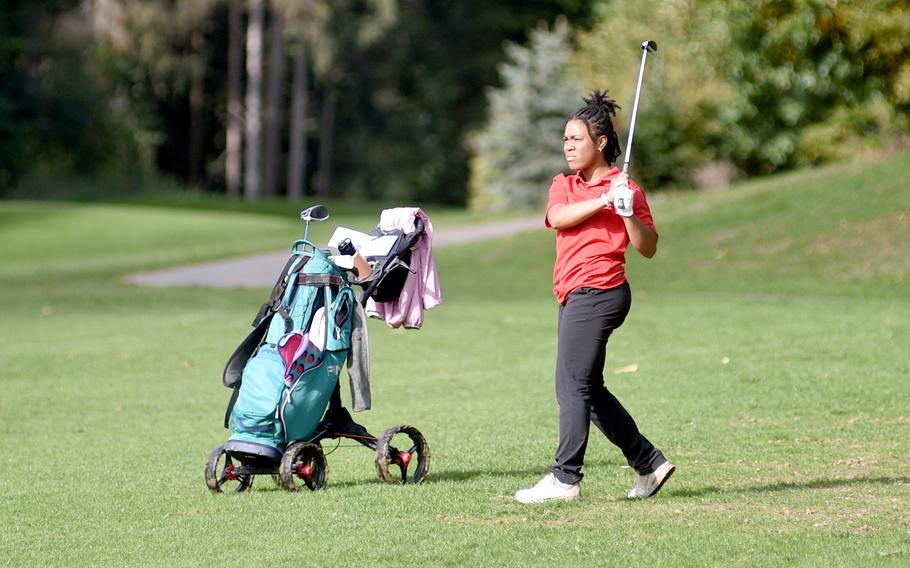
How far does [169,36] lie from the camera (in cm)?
5256

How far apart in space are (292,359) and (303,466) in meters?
0.54

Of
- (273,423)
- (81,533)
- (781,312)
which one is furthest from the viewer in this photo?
(781,312)

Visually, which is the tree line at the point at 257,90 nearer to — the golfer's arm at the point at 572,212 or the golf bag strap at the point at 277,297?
the golf bag strap at the point at 277,297

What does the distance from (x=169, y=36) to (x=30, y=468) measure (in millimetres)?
46048

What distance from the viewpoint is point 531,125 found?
44281mm

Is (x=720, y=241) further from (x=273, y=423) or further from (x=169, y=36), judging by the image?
(x=169, y=36)

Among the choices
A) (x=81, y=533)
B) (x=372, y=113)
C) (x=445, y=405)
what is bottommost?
(x=372, y=113)

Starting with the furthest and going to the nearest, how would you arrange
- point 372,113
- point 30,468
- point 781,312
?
1. point 372,113
2. point 781,312
3. point 30,468

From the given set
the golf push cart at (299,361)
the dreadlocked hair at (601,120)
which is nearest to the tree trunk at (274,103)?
the golf push cart at (299,361)

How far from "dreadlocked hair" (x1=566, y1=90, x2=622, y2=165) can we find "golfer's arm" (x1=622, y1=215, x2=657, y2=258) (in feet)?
1.23

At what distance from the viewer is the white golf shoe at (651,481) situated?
6891mm

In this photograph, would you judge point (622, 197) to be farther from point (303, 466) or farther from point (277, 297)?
point (303, 466)

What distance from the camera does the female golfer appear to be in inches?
259

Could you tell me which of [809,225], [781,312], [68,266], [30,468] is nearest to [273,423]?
[30,468]
